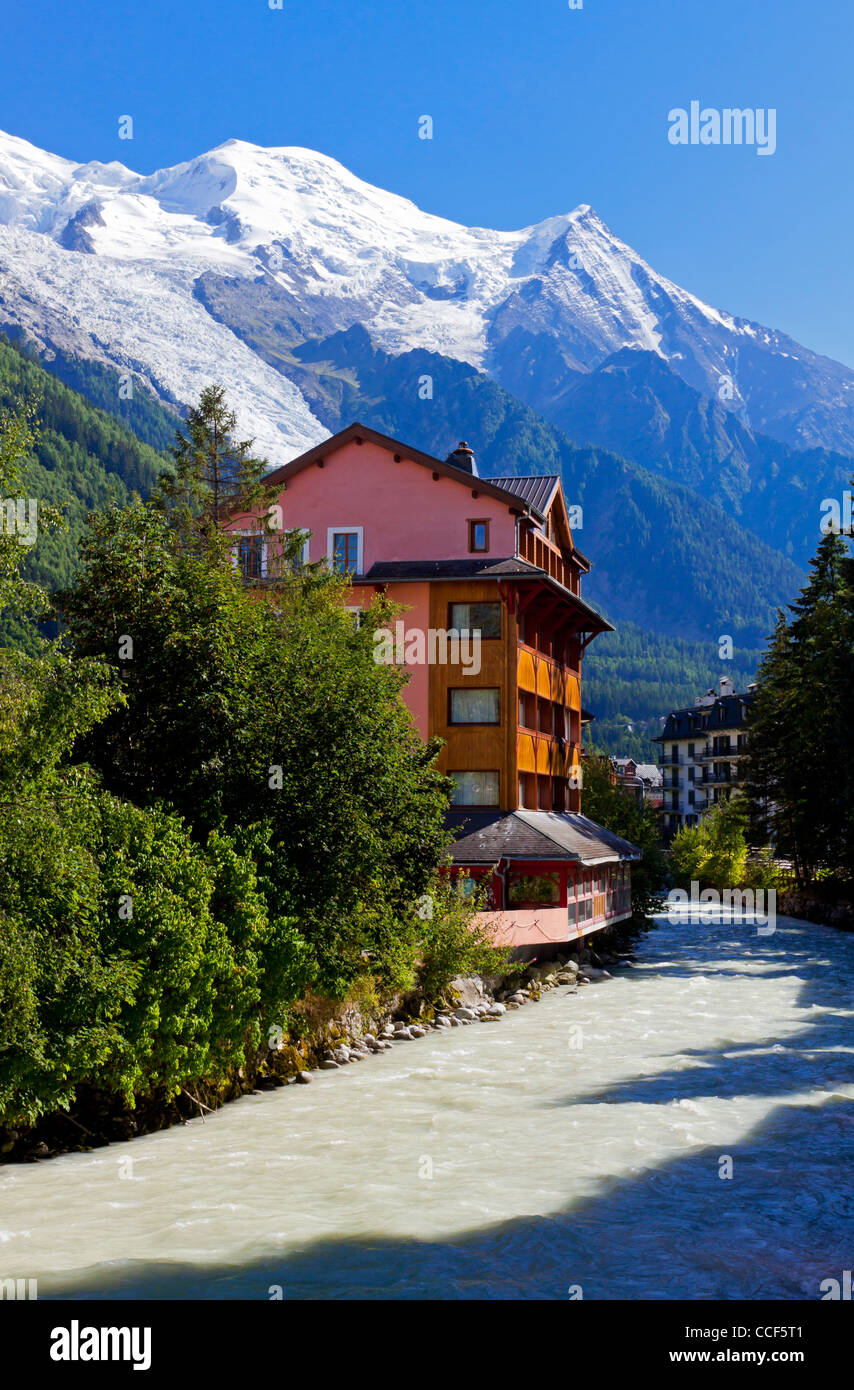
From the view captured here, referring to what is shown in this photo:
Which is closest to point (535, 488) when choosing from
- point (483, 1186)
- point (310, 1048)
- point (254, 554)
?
point (254, 554)

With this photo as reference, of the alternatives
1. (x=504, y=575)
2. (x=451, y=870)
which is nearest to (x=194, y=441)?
(x=504, y=575)

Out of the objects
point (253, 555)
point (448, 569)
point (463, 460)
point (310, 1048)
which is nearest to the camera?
point (310, 1048)

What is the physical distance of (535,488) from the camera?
50.4 metres

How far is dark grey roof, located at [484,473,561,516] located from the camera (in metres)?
48.9

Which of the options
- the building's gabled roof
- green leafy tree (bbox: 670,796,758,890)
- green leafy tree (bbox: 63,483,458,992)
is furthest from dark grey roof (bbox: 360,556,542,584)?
green leafy tree (bbox: 670,796,758,890)

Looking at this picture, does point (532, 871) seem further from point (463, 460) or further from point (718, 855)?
point (718, 855)

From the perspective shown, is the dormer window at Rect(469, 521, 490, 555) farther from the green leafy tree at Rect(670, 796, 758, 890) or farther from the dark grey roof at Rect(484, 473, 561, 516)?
the green leafy tree at Rect(670, 796, 758, 890)

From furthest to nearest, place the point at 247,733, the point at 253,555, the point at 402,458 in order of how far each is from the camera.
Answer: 1. the point at 253,555
2. the point at 402,458
3. the point at 247,733

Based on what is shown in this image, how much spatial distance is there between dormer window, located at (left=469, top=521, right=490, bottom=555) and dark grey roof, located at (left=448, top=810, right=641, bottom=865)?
31.4 ft

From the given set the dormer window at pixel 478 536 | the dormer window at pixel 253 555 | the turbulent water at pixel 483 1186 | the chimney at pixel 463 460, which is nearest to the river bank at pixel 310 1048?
the turbulent water at pixel 483 1186

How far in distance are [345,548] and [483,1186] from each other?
3347cm

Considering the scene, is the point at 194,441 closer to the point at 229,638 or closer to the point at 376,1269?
the point at 229,638

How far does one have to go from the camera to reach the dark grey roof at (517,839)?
38.8 metres

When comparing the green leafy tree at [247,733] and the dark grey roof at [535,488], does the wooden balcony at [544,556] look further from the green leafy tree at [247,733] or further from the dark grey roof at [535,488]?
the green leafy tree at [247,733]
